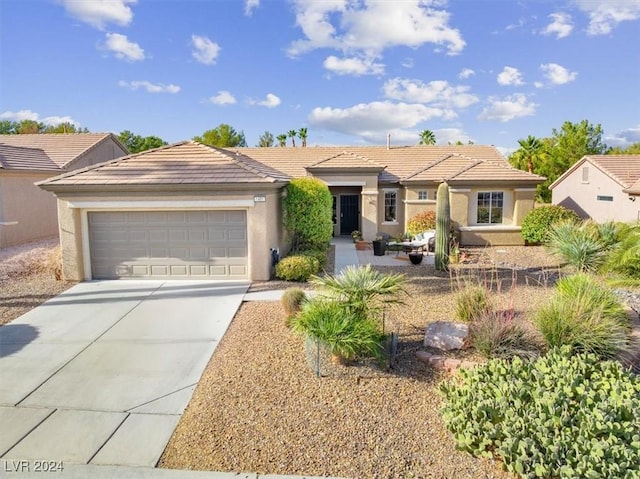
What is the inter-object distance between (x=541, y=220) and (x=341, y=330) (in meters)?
16.5

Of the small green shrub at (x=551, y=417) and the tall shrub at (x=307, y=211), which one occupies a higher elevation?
the tall shrub at (x=307, y=211)

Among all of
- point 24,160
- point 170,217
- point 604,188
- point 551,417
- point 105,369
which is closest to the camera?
point 551,417

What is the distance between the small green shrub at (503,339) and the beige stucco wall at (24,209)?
20631 millimetres

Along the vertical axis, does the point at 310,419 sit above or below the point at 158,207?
below

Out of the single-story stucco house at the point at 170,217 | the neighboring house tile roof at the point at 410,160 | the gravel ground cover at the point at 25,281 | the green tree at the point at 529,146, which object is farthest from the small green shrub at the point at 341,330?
the green tree at the point at 529,146

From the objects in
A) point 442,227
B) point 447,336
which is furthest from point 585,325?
point 442,227

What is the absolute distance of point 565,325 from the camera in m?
7.32

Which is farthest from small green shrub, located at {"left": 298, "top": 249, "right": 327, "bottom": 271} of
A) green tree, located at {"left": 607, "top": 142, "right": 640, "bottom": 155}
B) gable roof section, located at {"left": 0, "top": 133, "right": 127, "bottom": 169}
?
green tree, located at {"left": 607, "top": 142, "right": 640, "bottom": 155}

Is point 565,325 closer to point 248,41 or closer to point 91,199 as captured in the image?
point 91,199

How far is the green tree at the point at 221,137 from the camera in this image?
4717 cm

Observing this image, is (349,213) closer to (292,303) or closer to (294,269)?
(294,269)

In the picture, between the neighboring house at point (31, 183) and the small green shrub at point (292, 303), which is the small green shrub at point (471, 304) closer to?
the small green shrub at point (292, 303)

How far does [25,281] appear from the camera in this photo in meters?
13.2

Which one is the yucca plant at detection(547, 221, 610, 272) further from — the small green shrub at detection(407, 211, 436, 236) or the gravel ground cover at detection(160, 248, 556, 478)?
the gravel ground cover at detection(160, 248, 556, 478)
